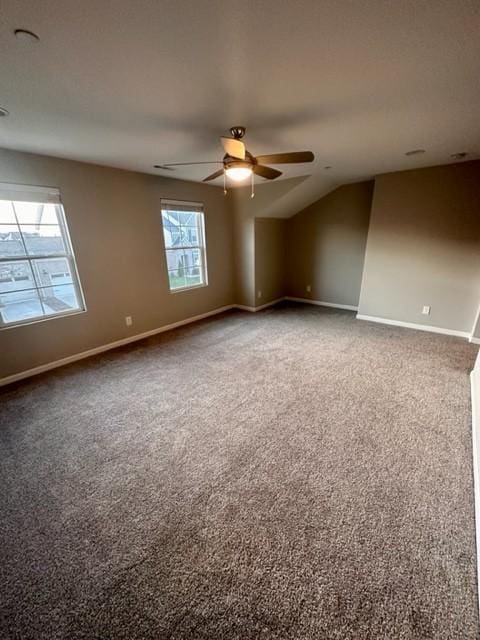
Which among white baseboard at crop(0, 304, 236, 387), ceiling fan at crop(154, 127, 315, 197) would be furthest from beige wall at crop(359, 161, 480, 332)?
white baseboard at crop(0, 304, 236, 387)

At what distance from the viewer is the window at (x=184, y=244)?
4.15 metres

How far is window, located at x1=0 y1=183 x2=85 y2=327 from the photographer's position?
8.93ft

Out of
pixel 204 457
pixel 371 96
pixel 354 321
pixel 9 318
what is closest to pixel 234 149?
pixel 371 96

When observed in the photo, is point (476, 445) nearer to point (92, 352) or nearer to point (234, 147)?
point (234, 147)

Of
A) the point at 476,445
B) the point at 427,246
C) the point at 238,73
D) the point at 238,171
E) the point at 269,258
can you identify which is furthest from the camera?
the point at 269,258

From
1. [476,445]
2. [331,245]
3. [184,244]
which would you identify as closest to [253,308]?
[184,244]

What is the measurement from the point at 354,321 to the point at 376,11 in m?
4.00

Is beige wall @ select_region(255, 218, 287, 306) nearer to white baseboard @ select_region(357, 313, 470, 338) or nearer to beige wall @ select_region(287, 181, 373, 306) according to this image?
beige wall @ select_region(287, 181, 373, 306)

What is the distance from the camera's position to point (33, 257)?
2893mm

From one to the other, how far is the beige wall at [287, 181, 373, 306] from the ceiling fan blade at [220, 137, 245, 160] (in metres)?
3.53

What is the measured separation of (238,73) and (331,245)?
4.19 m

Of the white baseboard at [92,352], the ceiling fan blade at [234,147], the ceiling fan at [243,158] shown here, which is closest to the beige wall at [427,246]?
the ceiling fan at [243,158]

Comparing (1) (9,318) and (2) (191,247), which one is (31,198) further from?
(2) (191,247)

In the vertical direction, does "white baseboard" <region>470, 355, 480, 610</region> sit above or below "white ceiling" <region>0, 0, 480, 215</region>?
below
